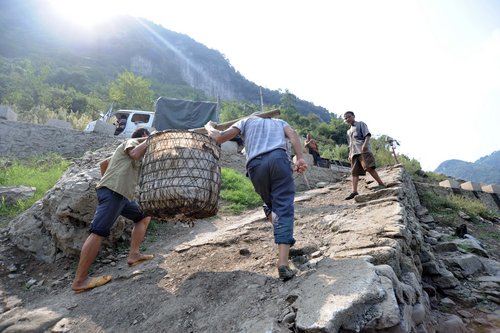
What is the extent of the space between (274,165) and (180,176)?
744 mm

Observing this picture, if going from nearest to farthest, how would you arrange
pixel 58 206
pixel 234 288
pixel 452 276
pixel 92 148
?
pixel 234 288
pixel 452 276
pixel 58 206
pixel 92 148

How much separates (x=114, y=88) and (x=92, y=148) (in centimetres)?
2388

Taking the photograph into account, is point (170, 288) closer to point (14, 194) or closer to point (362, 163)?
point (362, 163)

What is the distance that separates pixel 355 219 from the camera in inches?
134

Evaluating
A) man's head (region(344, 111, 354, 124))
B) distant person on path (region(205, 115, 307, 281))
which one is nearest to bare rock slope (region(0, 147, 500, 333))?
distant person on path (region(205, 115, 307, 281))

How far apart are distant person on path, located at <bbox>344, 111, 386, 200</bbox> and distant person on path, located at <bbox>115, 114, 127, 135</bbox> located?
9502 millimetres

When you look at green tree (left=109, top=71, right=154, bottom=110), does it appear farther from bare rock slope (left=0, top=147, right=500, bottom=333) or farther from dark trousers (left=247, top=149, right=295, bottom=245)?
dark trousers (left=247, top=149, right=295, bottom=245)

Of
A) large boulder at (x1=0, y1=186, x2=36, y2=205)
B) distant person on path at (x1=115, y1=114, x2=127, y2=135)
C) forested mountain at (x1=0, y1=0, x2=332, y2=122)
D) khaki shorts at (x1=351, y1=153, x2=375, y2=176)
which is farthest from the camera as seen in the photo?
forested mountain at (x1=0, y1=0, x2=332, y2=122)

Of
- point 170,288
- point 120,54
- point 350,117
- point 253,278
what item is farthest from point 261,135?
point 120,54

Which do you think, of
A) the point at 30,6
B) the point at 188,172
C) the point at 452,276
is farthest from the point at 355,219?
the point at 30,6

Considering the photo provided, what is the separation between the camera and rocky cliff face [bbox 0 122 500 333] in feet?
5.98

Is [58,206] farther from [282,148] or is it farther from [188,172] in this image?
[282,148]

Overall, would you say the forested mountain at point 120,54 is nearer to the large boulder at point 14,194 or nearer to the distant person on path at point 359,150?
the large boulder at point 14,194

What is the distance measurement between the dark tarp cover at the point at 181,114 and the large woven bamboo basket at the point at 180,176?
32.3 ft
